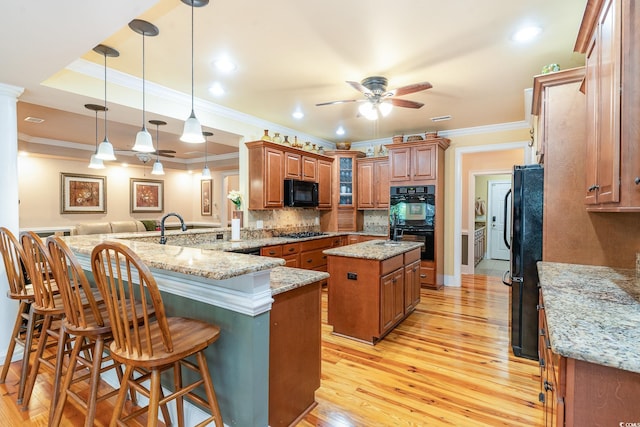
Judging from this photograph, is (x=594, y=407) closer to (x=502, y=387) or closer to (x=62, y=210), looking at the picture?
(x=502, y=387)

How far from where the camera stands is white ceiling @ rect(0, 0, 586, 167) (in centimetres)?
190

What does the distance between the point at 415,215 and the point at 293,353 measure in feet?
12.4

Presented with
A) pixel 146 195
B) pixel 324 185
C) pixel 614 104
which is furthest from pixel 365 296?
pixel 146 195

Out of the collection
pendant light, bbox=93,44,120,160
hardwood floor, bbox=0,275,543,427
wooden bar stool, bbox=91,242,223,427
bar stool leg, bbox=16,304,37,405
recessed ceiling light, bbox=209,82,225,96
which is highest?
recessed ceiling light, bbox=209,82,225,96

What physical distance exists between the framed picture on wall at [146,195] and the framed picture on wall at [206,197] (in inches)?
40.9

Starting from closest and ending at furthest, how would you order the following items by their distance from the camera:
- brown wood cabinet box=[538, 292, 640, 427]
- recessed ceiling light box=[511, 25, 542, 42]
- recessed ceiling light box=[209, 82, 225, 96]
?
brown wood cabinet box=[538, 292, 640, 427]
recessed ceiling light box=[511, 25, 542, 42]
recessed ceiling light box=[209, 82, 225, 96]

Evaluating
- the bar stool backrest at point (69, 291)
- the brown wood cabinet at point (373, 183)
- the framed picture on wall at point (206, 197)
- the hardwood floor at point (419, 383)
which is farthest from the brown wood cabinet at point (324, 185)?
the framed picture on wall at point (206, 197)

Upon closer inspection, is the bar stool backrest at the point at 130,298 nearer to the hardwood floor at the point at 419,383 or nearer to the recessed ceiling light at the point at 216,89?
the hardwood floor at the point at 419,383

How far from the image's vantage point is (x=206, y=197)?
29.2ft

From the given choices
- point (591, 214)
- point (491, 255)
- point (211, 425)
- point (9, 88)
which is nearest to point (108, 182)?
point (9, 88)

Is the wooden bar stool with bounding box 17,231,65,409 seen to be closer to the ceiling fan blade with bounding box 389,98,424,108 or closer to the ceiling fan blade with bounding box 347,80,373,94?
the ceiling fan blade with bounding box 347,80,373,94

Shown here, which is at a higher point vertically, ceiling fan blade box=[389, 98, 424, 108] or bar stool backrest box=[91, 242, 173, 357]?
ceiling fan blade box=[389, 98, 424, 108]

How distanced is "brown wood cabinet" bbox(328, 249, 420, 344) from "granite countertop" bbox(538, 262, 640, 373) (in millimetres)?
1342

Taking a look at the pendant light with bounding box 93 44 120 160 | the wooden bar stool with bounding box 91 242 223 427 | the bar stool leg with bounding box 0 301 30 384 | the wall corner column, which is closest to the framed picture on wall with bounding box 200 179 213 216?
the pendant light with bounding box 93 44 120 160
